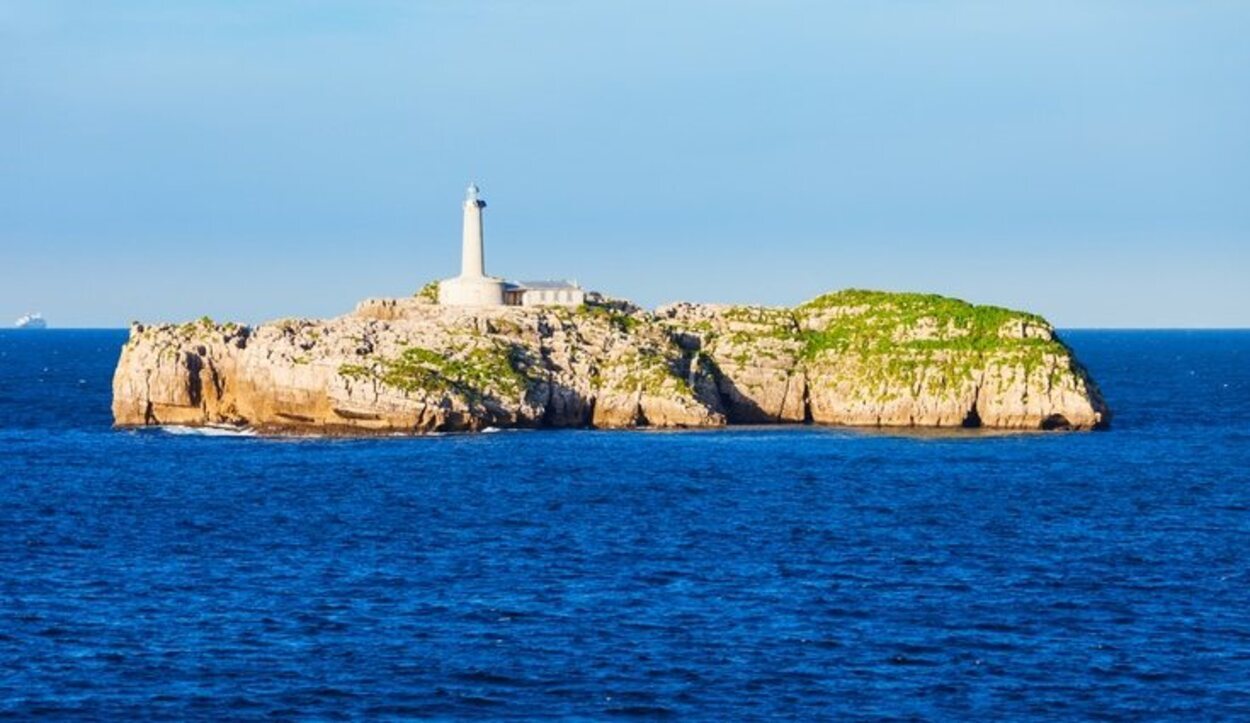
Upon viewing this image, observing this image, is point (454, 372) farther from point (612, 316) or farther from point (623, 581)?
point (623, 581)

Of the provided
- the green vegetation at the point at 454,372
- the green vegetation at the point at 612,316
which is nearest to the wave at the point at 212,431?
the green vegetation at the point at 454,372

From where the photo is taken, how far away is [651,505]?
8544 centimetres

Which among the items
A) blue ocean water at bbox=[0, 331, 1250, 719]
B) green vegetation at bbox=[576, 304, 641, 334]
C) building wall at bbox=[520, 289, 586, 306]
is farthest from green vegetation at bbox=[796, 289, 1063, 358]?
building wall at bbox=[520, 289, 586, 306]

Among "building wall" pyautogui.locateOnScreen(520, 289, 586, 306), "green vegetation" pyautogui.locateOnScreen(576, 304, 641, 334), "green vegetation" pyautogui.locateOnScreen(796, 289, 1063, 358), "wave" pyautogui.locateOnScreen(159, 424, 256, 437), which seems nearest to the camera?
"wave" pyautogui.locateOnScreen(159, 424, 256, 437)

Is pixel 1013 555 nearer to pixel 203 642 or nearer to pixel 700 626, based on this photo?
pixel 700 626

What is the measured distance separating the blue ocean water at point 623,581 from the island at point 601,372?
7030 millimetres

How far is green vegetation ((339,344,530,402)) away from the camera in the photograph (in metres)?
115

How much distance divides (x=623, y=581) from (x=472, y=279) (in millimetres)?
74513

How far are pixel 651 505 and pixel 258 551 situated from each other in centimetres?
2005

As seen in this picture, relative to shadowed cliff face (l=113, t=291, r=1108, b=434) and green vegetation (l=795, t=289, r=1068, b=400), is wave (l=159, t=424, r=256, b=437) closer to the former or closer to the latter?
shadowed cliff face (l=113, t=291, r=1108, b=434)

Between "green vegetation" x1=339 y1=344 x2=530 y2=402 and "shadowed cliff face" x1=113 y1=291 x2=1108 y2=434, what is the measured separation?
0.29 feet

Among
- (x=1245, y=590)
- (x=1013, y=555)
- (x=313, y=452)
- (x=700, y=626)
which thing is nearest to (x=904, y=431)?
(x=313, y=452)

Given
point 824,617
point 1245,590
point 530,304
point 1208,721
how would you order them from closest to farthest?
point 1208,721 → point 824,617 → point 1245,590 → point 530,304

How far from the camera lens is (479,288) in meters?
136
